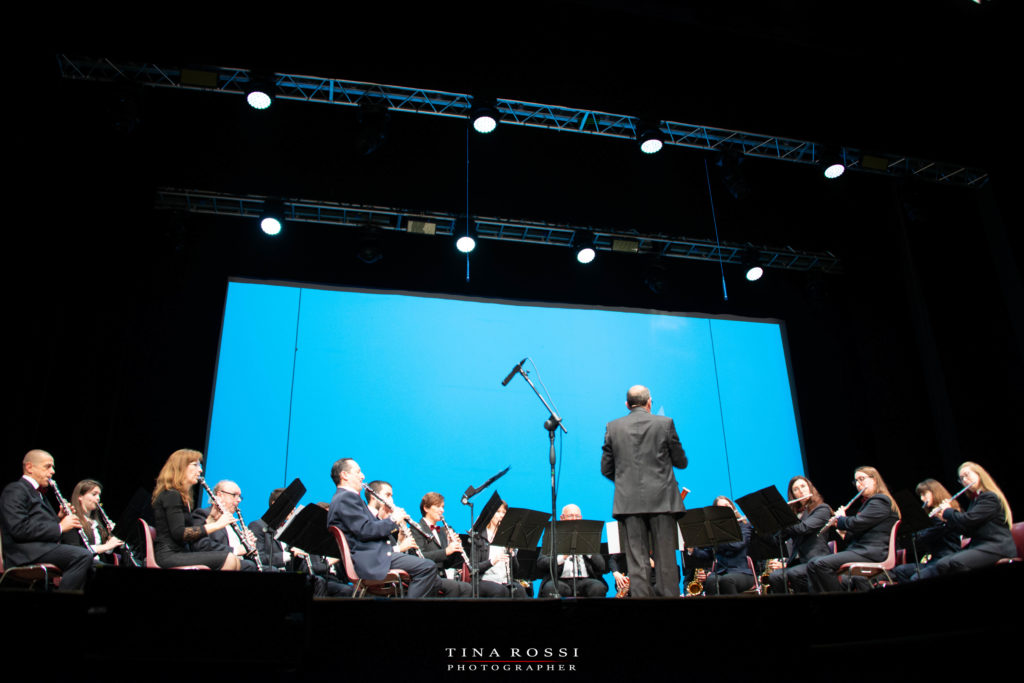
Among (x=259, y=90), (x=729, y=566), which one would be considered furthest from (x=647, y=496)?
(x=259, y=90)

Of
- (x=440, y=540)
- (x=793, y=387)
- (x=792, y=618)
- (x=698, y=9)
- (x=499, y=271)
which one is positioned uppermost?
(x=698, y=9)


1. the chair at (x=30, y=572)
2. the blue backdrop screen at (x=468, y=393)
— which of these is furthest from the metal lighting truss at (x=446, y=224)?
the chair at (x=30, y=572)

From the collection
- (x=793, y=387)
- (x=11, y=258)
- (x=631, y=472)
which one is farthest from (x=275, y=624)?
(x=793, y=387)

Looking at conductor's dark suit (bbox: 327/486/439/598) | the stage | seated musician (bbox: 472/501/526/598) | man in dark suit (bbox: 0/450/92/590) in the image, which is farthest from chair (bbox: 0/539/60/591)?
seated musician (bbox: 472/501/526/598)

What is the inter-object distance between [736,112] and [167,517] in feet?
18.5

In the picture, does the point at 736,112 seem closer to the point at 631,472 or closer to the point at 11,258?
the point at 631,472

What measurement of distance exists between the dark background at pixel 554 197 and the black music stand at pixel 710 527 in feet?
11.2

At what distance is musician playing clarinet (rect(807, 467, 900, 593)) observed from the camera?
5.69 m

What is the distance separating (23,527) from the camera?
479 cm

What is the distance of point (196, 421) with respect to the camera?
7.63 meters

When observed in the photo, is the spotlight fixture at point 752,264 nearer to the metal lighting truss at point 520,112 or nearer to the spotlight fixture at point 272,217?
A: the metal lighting truss at point 520,112

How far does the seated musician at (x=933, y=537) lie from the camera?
5520 mm

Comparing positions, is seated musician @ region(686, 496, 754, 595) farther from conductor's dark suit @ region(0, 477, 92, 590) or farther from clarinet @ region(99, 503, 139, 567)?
conductor's dark suit @ region(0, 477, 92, 590)

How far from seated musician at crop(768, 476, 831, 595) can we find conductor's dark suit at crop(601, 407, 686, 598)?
154 centimetres
